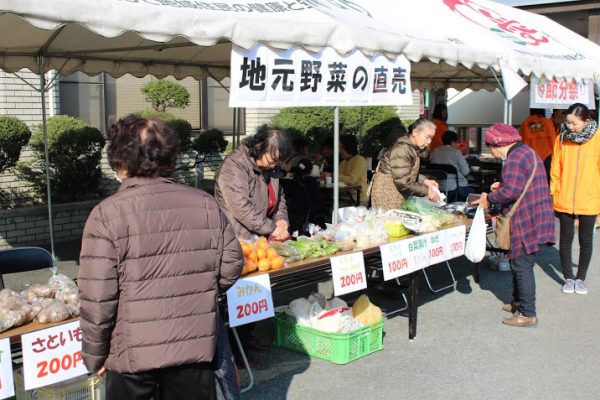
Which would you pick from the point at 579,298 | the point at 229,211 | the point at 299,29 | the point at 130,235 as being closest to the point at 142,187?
the point at 130,235

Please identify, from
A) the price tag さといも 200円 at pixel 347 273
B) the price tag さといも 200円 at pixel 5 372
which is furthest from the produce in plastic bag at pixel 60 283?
the price tag さといも 200円 at pixel 347 273

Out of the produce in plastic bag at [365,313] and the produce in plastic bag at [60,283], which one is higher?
the produce in plastic bag at [60,283]

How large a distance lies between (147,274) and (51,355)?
3.19 ft

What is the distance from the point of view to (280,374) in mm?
4875

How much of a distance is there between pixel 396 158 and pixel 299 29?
69.1 inches

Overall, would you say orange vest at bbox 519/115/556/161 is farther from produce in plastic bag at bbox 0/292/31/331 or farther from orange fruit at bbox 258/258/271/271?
produce in plastic bag at bbox 0/292/31/331

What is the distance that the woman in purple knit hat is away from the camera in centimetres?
576

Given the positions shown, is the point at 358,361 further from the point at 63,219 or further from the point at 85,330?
the point at 63,219

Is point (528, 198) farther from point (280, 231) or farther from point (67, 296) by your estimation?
point (67, 296)

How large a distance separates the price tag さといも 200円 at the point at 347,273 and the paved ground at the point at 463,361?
0.65m

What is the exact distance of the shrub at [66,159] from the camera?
363 inches

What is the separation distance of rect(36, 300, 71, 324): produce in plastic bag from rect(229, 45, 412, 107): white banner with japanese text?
1841mm

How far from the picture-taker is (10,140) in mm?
8445

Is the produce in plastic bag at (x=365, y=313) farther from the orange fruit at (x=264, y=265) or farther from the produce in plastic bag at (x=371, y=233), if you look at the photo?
the orange fruit at (x=264, y=265)
